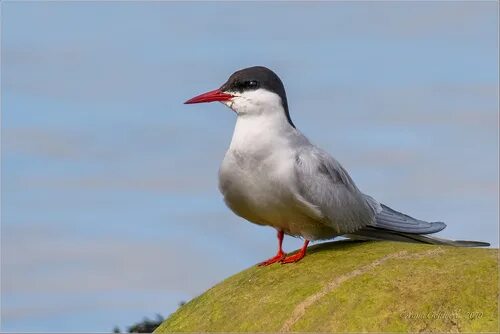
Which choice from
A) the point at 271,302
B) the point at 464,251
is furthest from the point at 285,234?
the point at 464,251

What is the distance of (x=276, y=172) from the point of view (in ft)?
42.4

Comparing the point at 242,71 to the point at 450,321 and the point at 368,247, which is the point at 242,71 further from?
the point at 450,321

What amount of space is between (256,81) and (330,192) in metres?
1.83

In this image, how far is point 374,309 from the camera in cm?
1171

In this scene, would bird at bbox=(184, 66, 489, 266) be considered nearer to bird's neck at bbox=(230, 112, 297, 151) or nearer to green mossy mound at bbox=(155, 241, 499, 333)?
bird's neck at bbox=(230, 112, 297, 151)

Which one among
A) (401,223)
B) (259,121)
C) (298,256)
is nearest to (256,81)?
(259,121)

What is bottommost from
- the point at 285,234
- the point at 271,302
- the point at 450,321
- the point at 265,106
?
the point at 450,321

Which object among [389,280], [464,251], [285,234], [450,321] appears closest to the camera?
[450,321]

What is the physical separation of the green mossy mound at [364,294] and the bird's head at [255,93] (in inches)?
86.3

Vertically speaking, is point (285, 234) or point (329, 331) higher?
point (285, 234)

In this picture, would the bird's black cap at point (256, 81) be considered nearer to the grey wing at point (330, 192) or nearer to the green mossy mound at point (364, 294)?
the grey wing at point (330, 192)

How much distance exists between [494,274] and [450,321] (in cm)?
117

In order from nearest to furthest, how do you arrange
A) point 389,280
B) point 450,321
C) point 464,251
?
point 450,321 < point 389,280 < point 464,251

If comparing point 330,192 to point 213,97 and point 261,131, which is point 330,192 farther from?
point 213,97
